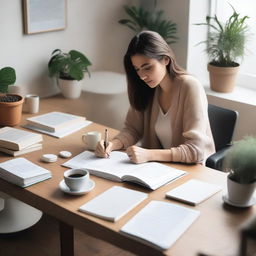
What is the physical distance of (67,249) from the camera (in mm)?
2209

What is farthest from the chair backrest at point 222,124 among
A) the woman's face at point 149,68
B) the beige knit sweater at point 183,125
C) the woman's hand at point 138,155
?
the woman's hand at point 138,155

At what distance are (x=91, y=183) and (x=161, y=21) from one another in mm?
1680

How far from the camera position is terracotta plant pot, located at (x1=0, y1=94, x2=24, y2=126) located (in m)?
2.45

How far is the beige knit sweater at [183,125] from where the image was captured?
6.78ft

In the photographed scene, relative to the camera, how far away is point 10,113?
2469 millimetres

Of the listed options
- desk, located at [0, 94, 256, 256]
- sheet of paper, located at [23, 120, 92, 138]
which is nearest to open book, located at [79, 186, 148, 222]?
desk, located at [0, 94, 256, 256]

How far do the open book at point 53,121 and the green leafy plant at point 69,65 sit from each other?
1.24 feet

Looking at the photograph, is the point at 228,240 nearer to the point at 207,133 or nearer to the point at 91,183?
the point at 91,183

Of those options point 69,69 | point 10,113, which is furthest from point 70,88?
point 10,113

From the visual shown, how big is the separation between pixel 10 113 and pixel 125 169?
32.9 inches

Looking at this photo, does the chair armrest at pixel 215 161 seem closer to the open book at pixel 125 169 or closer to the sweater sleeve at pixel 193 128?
the sweater sleeve at pixel 193 128

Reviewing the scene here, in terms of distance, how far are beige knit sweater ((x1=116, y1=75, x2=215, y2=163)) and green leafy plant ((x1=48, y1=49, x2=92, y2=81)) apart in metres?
0.59

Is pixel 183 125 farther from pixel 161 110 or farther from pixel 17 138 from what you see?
pixel 17 138

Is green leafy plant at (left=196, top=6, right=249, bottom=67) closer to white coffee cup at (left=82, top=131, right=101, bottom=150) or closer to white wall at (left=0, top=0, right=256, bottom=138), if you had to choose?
→ white wall at (left=0, top=0, right=256, bottom=138)
